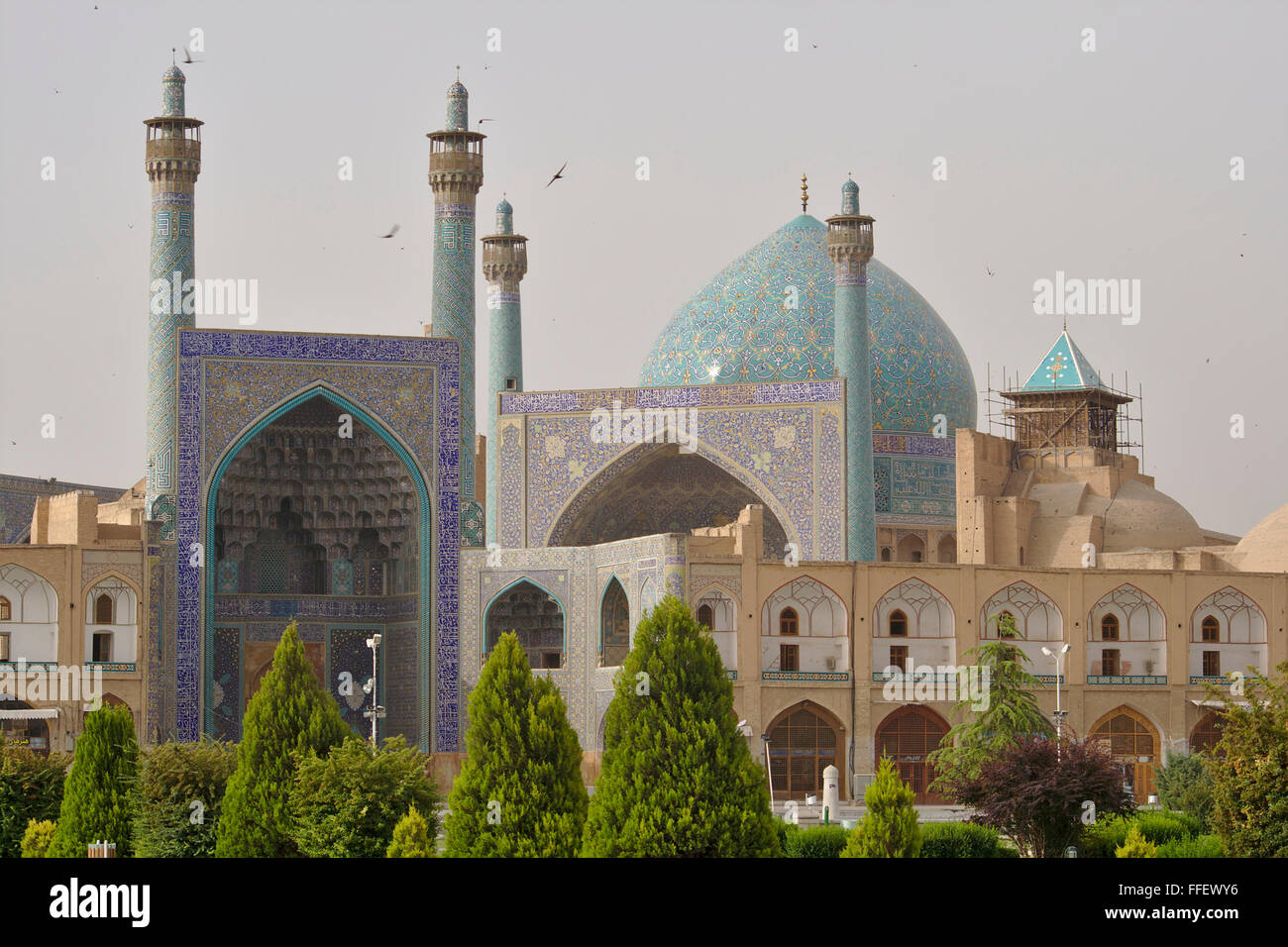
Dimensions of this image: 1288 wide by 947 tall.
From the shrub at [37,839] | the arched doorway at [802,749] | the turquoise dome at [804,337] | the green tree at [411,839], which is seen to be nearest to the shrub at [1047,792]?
the green tree at [411,839]

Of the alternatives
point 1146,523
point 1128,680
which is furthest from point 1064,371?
point 1128,680

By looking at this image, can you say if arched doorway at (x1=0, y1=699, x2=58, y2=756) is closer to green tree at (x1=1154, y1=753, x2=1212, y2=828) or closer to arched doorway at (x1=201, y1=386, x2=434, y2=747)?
arched doorway at (x1=201, y1=386, x2=434, y2=747)

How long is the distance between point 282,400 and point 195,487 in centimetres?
178

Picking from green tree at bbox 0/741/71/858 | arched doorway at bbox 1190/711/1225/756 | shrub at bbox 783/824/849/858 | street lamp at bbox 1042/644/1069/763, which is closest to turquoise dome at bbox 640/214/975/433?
street lamp at bbox 1042/644/1069/763

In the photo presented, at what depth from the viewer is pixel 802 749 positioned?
31.7 meters

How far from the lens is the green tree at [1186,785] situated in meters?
24.2

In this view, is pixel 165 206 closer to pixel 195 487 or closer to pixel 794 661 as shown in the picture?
pixel 195 487

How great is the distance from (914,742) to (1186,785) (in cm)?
571

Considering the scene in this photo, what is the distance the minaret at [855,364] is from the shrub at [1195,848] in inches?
490

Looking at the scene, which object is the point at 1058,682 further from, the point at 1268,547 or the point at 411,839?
the point at 411,839

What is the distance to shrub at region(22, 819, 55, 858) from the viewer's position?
66.4 feet

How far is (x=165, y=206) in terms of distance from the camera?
107 feet
